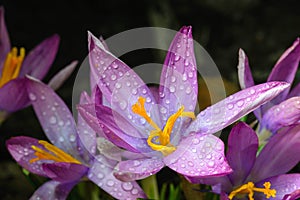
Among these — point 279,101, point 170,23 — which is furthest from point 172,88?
point 170,23

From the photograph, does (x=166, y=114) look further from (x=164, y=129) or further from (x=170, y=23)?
(x=170, y=23)

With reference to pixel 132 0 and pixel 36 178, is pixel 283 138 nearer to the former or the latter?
pixel 36 178

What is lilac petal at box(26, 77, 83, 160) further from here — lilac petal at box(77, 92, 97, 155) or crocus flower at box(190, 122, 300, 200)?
crocus flower at box(190, 122, 300, 200)

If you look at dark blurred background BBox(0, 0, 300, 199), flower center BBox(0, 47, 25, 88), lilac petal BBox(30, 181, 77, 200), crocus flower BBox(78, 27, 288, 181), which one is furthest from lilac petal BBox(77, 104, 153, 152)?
dark blurred background BBox(0, 0, 300, 199)

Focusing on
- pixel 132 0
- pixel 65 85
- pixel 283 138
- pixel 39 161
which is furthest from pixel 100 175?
pixel 132 0

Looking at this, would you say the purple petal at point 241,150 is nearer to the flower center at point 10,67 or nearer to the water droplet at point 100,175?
the water droplet at point 100,175

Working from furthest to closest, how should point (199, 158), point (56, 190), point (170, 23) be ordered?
point (170, 23) < point (56, 190) < point (199, 158)

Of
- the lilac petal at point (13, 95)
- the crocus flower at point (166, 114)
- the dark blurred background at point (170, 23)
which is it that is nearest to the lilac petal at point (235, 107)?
the crocus flower at point (166, 114)
